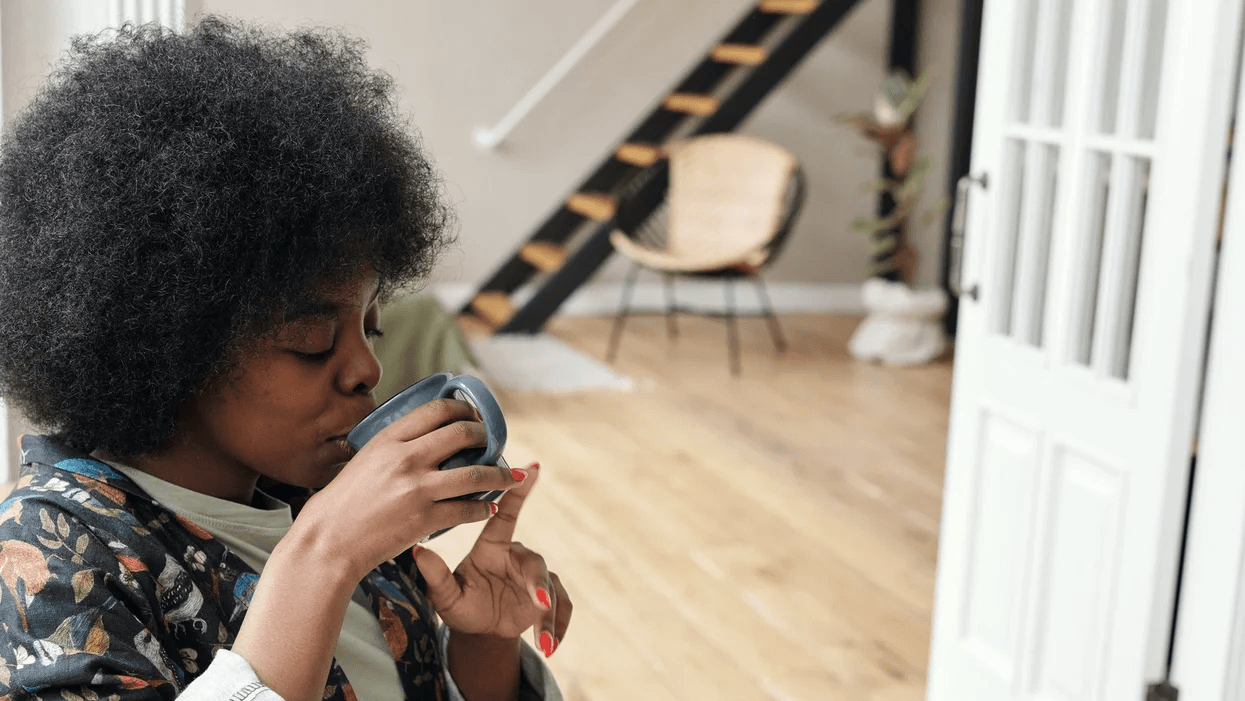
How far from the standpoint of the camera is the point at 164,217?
715 mm

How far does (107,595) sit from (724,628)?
7.53ft

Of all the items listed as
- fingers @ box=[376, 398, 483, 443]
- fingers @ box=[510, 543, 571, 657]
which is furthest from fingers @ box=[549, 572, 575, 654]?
fingers @ box=[376, 398, 483, 443]

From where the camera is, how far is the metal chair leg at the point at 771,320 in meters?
6.00

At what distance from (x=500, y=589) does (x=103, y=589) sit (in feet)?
1.05

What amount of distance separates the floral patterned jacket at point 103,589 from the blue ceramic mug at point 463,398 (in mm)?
127

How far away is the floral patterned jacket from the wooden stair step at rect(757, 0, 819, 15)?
5.66 m

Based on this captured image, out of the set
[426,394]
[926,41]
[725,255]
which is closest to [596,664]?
[426,394]

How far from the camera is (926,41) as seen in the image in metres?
6.64

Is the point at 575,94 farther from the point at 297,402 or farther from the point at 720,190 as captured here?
the point at 297,402

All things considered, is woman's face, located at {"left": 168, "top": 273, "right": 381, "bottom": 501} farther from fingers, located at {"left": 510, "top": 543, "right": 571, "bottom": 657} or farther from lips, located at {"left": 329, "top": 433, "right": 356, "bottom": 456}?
fingers, located at {"left": 510, "top": 543, "right": 571, "bottom": 657}

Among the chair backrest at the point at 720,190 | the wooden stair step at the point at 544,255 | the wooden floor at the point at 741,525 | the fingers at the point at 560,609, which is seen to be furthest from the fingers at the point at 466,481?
the chair backrest at the point at 720,190

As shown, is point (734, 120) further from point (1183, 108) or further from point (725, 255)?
point (1183, 108)

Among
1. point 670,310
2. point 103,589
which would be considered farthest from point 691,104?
point 103,589

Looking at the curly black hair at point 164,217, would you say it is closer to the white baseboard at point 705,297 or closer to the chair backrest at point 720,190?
the chair backrest at point 720,190
